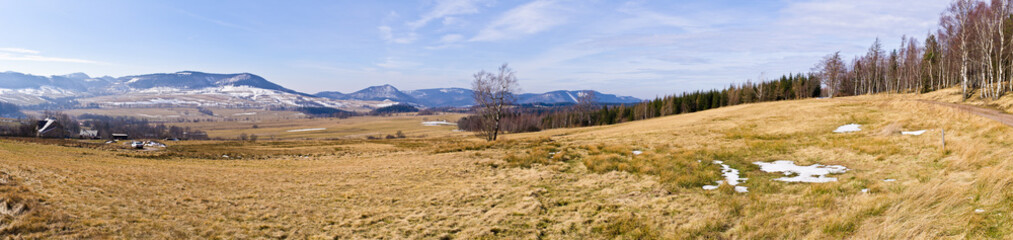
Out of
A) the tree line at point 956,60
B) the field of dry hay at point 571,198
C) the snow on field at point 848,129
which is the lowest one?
the field of dry hay at point 571,198

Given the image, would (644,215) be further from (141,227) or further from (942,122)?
(942,122)

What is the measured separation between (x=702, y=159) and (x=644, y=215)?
10.4 m

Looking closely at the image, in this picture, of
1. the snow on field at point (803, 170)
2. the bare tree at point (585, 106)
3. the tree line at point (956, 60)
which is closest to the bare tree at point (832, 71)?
the tree line at point (956, 60)

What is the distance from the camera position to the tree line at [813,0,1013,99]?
40.4m

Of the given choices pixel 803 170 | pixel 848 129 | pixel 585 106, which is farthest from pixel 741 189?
pixel 585 106

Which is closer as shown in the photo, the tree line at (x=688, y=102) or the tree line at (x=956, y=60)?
the tree line at (x=956, y=60)

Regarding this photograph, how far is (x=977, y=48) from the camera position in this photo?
46.1 metres

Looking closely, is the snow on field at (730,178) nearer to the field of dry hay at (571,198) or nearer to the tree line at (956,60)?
the field of dry hay at (571,198)

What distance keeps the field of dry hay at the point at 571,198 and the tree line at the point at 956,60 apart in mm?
32630

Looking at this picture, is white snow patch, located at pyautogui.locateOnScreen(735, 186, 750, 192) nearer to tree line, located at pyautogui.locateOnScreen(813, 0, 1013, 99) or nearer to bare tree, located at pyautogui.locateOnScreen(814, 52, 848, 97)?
tree line, located at pyautogui.locateOnScreen(813, 0, 1013, 99)

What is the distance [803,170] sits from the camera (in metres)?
15.7

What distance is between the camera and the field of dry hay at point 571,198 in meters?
9.17

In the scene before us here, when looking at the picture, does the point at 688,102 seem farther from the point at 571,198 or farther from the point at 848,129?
the point at 571,198

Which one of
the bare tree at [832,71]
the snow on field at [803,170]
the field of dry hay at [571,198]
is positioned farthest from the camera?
the bare tree at [832,71]
